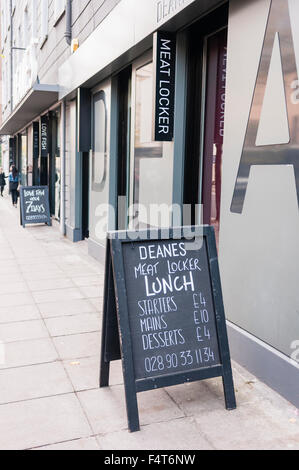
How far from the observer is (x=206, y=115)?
16.9ft

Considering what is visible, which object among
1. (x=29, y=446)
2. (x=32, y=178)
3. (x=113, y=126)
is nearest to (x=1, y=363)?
(x=29, y=446)

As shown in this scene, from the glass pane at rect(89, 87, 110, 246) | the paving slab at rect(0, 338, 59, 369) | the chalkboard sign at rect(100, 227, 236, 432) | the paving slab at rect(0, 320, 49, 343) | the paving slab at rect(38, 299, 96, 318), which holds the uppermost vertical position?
the glass pane at rect(89, 87, 110, 246)

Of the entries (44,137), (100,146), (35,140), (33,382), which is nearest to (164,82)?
(33,382)

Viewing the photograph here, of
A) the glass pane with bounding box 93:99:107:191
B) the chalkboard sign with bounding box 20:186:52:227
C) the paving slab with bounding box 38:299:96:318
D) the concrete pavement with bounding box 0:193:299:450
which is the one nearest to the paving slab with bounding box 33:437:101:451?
the concrete pavement with bounding box 0:193:299:450

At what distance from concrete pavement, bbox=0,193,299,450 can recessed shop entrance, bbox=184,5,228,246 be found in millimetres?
1795

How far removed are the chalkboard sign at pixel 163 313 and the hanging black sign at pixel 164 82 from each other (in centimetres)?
217

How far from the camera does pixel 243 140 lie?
3984 mm

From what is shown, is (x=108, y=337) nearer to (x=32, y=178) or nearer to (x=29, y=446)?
(x=29, y=446)

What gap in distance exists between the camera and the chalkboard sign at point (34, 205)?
12.9 m

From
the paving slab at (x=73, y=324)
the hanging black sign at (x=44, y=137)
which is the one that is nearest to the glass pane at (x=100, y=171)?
the paving slab at (x=73, y=324)

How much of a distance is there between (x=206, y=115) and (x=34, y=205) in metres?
8.77

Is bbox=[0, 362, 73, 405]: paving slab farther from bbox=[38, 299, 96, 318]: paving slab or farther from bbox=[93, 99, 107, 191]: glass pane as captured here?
bbox=[93, 99, 107, 191]: glass pane

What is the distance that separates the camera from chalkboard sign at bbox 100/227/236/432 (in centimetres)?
316

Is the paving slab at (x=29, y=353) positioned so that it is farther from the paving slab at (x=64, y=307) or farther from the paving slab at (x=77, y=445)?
the paving slab at (x=77, y=445)
